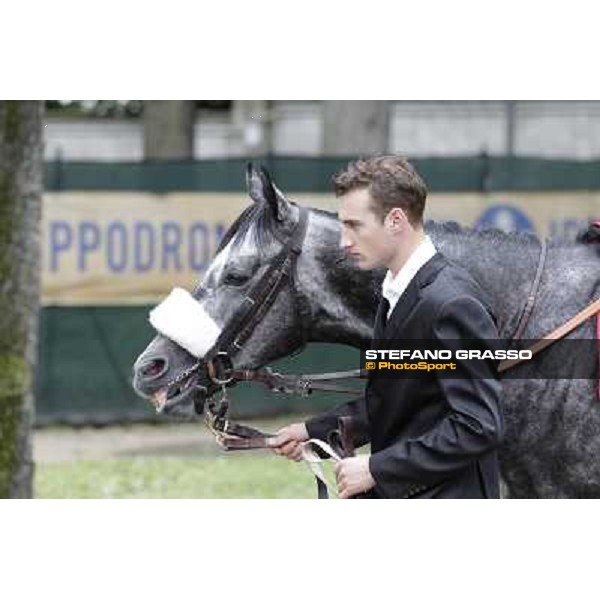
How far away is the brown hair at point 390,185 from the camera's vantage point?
10.3 ft

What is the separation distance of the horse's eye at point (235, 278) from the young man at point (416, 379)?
2.11ft

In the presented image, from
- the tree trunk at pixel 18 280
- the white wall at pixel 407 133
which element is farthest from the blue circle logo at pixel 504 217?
the tree trunk at pixel 18 280

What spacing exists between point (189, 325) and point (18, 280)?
2185 mm

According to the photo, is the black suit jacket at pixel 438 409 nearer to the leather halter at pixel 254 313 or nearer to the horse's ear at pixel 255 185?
the leather halter at pixel 254 313

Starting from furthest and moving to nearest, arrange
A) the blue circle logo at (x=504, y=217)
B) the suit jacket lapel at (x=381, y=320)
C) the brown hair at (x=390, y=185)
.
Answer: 1. the blue circle logo at (x=504, y=217)
2. the suit jacket lapel at (x=381, y=320)
3. the brown hair at (x=390, y=185)

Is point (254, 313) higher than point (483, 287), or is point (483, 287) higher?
point (483, 287)

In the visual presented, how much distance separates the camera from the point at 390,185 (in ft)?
10.3

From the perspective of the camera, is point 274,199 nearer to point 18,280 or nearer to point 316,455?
point 316,455

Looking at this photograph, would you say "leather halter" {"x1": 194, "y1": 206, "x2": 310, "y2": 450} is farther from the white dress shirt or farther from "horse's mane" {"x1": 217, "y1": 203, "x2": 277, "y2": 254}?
the white dress shirt

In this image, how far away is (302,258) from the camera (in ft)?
12.8

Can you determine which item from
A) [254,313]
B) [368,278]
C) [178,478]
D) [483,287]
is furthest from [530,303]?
[178,478]

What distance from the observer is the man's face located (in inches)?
126

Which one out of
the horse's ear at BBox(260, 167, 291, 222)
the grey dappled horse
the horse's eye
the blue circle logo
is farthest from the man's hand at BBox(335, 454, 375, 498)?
the blue circle logo

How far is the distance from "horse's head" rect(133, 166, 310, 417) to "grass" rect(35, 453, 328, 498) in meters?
2.57
